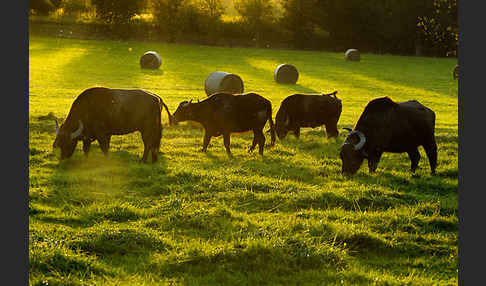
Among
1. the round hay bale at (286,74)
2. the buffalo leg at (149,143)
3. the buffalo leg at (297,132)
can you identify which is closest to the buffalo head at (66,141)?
the buffalo leg at (149,143)

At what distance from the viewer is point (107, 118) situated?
13.7 meters

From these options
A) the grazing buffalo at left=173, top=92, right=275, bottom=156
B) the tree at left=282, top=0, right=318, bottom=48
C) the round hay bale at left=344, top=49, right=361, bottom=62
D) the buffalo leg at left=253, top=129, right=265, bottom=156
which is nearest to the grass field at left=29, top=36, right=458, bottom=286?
the buffalo leg at left=253, top=129, right=265, bottom=156

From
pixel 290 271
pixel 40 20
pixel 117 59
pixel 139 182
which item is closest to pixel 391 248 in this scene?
pixel 290 271

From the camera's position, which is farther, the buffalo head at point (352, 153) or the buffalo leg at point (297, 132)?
the buffalo leg at point (297, 132)

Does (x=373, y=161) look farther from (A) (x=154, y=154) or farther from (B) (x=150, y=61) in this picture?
(B) (x=150, y=61)

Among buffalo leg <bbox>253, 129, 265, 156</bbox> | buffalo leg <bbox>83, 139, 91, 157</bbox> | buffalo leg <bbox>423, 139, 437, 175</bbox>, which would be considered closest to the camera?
buffalo leg <bbox>423, 139, 437, 175</bbox>

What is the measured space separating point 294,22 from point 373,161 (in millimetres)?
61589

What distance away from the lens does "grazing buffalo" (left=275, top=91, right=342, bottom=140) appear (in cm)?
1752

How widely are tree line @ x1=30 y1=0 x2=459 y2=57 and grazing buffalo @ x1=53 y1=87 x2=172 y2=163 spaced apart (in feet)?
189

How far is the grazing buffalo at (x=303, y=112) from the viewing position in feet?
57.5

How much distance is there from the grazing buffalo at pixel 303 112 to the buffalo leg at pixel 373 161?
15.2ft

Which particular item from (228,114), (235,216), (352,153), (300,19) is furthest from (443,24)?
(300,19)

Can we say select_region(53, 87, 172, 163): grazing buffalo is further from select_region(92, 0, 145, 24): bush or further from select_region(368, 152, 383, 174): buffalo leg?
select_region(92, 0, 145, 24): bush

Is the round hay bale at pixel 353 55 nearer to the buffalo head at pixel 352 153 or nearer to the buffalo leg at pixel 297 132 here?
the buffalo leg at pixel 297 132
